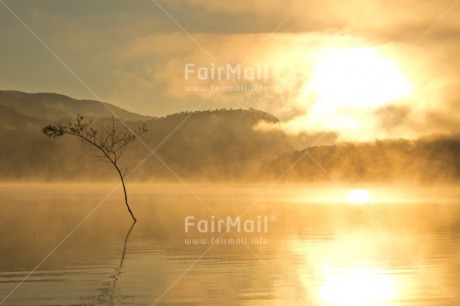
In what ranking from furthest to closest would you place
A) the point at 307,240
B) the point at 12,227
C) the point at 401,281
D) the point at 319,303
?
1. the point at 12,227
2. the point at 307,240
3. the point at 401,281
4. the point at 319,303

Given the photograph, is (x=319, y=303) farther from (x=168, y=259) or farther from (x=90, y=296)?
(x=168, y=259)

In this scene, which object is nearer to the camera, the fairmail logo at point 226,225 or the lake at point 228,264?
the lake at point 228,264

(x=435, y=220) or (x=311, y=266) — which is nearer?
(x=311, y=266)

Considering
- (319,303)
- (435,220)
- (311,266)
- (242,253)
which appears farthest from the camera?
(435,220)

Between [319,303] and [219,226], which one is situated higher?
[219,226]

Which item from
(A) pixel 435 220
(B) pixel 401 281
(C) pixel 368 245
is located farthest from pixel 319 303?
(A) pixel 435 220

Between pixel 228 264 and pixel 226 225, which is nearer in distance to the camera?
pixel 228 264

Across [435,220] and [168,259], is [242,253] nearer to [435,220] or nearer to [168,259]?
[168,259]

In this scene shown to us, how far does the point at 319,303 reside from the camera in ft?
79.9

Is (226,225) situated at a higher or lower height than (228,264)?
higher

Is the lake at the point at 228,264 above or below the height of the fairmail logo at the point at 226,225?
below

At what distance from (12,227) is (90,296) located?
33614mm

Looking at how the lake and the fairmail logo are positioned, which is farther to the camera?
the fairmail logo

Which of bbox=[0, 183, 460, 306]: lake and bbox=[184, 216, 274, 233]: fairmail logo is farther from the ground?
bbox=[184, 216, 274, 233]: fairmail logo
